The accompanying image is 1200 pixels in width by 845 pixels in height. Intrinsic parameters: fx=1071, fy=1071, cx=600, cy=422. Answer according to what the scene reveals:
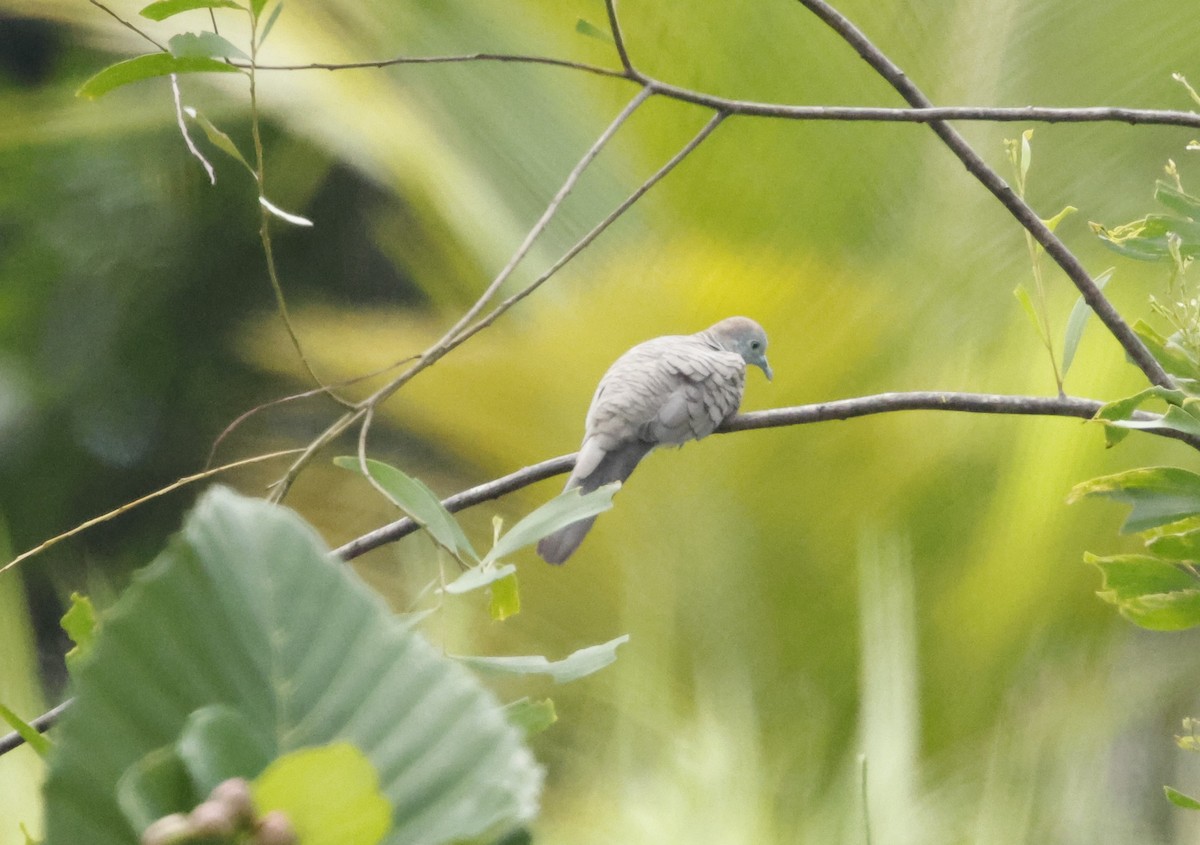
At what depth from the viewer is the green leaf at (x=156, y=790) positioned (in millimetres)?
168

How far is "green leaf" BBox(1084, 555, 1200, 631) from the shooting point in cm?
49

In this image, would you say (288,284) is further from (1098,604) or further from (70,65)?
(1098,604)

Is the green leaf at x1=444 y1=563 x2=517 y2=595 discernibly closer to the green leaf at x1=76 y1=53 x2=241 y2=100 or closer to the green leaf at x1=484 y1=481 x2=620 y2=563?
the green leaf at x1=484 y1=481 x2=620 y2=563

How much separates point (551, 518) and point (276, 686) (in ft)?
0.52

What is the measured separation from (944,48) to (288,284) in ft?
4.10

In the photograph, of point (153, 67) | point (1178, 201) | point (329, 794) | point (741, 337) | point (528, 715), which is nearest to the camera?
point (329, 794)

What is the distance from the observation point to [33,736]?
24cm

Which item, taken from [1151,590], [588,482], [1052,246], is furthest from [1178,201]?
[588,482]

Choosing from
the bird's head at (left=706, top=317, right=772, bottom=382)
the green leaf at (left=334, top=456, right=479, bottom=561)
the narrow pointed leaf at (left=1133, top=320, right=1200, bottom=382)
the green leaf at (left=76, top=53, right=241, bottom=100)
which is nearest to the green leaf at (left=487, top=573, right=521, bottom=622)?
the green leaf at (left=334, top=456, right=479, bottom=561)

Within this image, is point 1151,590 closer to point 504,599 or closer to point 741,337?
point 504,599

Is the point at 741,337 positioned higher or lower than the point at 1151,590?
higher

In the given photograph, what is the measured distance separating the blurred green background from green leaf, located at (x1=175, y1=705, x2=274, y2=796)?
68 centimetres

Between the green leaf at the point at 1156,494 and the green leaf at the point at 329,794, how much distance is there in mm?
417

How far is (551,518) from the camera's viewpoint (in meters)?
0.34
